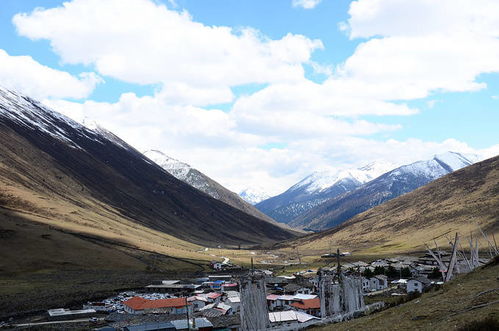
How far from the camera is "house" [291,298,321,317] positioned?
74219 millimetres

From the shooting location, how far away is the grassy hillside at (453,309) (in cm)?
2337

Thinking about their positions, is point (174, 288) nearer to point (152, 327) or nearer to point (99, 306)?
point (99, 306)

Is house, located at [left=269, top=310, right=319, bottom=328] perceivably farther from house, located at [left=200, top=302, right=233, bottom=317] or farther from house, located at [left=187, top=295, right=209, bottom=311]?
house, located at [left=187, top=295, right=209, bottom=311]

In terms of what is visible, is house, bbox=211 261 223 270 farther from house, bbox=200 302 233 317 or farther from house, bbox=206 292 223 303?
house, bbox=200 302 233 317

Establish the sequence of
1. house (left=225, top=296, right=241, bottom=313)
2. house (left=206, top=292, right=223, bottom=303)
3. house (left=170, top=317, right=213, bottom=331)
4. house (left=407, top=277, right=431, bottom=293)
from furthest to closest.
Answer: house (left=206, top=292, right=223, bottom=303)
house (left=407, top=277, right=431, bottom=293)
house (left=225, top=296, right=241, bottom=313)
house (left=170, top=317, right=213, bottom=331)

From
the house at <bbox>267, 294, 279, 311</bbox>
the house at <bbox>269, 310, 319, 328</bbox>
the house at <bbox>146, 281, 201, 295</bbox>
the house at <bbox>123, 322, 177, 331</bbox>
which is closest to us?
the house at <bbox>269, 310, 319, 328</bbox>

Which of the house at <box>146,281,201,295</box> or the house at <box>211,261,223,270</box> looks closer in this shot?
the house at <box>146,281,201,295</box>

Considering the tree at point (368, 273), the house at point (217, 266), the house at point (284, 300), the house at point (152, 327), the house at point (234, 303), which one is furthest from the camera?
the house at point (217, 266)

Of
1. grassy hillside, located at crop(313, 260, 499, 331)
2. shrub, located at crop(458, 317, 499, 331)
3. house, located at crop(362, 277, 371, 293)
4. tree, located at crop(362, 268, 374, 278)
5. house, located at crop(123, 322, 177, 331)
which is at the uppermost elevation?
shrub, located at crop(458, 317, 499, 331)

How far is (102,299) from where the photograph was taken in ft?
325

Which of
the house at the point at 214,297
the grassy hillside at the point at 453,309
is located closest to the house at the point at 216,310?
the house at the point at 214,297

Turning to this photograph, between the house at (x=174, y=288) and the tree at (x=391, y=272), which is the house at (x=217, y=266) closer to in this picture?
the house at (x=174, y=288)

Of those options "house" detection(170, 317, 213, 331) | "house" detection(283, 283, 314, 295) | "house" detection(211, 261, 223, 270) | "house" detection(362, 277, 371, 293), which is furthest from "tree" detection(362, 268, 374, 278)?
"house" detection(211, 261, 223, 270)

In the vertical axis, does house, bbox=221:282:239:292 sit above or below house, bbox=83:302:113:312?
below
